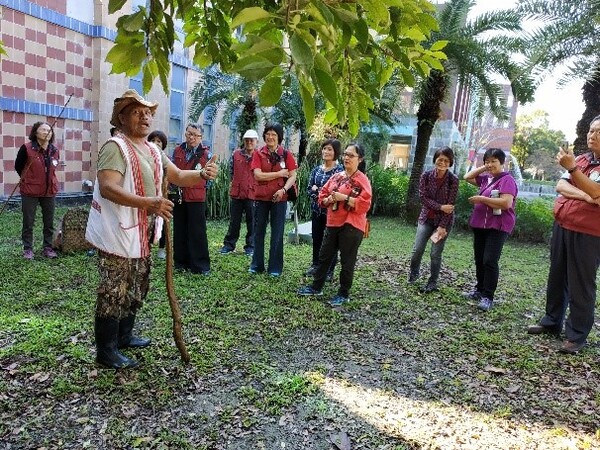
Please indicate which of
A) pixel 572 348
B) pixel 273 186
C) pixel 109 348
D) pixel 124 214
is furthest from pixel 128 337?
pixel 572 348

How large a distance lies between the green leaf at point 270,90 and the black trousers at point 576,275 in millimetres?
3521

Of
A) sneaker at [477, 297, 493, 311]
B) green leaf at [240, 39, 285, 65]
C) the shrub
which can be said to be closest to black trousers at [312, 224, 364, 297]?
sneaker at [477, 297, 493, 311]

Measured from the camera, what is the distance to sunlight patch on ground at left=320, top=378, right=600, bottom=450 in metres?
2.74

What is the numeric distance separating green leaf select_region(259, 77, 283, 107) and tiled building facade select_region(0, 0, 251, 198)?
7.38 metres

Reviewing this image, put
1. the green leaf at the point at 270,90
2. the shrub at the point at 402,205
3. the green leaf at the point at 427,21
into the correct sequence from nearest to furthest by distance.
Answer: the green leaf at the point at 270,90 < the green leaf at the point at 427,21 < the shrub at the point at 402,205

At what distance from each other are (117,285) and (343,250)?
2468 millimetres

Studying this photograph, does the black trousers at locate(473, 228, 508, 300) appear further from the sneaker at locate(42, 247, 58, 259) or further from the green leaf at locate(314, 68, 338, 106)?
the sneaker at locate(42, 247, 58, 259)

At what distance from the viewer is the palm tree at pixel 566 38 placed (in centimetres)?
855

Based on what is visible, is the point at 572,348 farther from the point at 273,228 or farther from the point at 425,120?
the point at 425,120

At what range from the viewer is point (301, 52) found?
1238mm

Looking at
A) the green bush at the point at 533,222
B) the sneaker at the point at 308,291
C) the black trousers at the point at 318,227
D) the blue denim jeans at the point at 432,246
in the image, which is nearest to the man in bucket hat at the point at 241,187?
the black trousers at the point at 318,227

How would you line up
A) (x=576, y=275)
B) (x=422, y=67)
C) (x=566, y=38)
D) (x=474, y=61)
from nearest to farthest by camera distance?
(x=422, y=67), (x=576, y=275), (x=566, y=38), (x=474, y=61)

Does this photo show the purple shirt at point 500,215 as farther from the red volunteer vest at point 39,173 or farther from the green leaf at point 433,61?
the red volunteer vest at point 39,173

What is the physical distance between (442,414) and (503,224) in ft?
8.54
